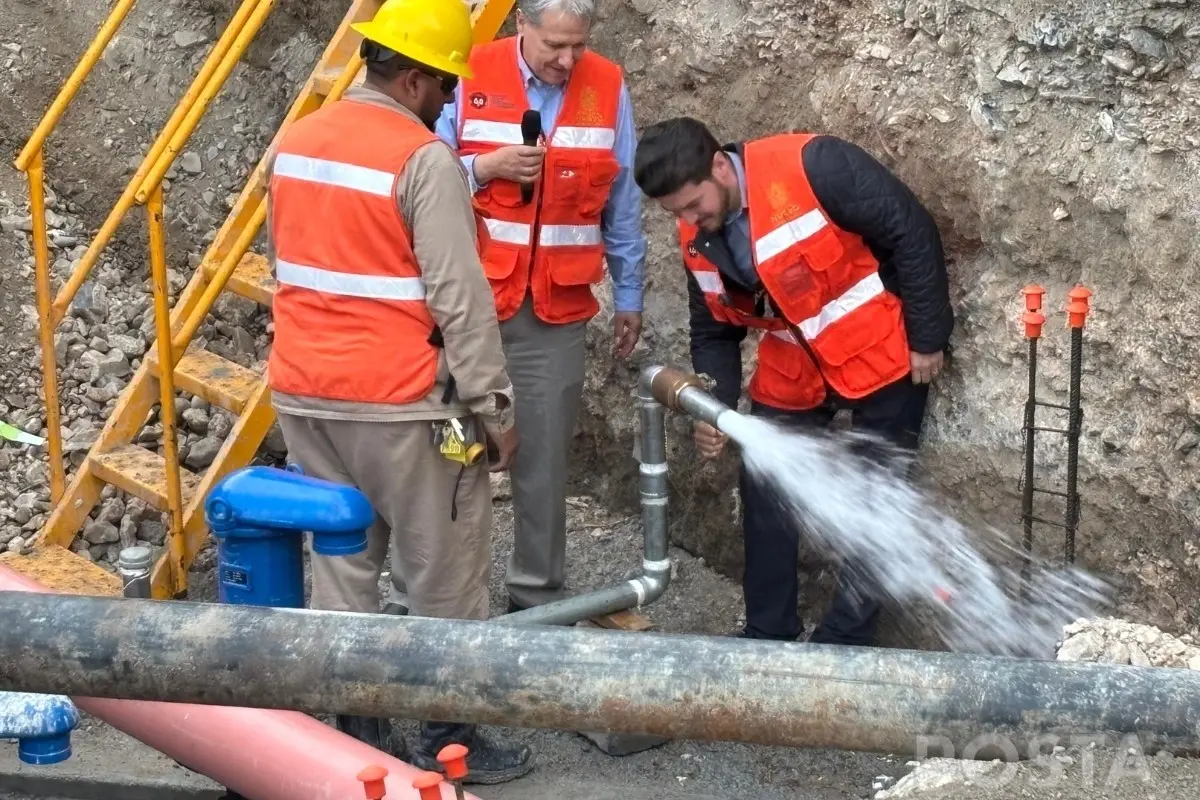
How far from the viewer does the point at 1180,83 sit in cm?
388

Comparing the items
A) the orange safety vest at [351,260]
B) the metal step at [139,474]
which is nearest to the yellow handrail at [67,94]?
the metal step at [139,474]

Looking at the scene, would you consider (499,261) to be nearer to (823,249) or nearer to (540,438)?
(540,438)

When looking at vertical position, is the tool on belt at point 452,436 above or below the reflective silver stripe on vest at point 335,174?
below

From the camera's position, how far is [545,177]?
4547mm

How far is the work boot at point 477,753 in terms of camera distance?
4262 millimetres

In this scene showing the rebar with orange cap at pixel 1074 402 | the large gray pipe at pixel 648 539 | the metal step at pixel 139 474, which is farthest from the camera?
the metal step at pixel 139 474

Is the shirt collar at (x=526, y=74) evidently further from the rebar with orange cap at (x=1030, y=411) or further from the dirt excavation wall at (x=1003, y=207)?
the rebar with orange cap at (x=1030, y=411)

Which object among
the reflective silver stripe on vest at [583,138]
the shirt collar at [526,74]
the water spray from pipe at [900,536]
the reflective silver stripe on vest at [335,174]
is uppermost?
the shirt collar at [526,74]

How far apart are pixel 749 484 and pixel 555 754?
1091 mm

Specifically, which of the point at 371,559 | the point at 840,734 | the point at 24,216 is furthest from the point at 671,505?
the point at 840,734

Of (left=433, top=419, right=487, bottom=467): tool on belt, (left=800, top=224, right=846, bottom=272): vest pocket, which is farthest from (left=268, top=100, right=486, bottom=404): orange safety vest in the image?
(left=800, top=224, right=846, bottom=272): vest pocket

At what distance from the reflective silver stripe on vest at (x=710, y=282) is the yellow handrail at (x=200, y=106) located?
1755mm

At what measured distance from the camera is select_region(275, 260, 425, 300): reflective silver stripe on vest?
3.79 metres

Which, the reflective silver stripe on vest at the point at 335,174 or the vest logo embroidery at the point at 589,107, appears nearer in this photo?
the reflective silver stripe on vest at the point at 335,174
